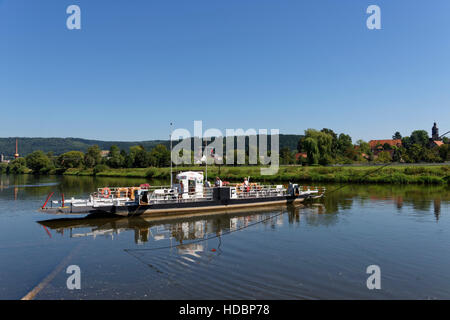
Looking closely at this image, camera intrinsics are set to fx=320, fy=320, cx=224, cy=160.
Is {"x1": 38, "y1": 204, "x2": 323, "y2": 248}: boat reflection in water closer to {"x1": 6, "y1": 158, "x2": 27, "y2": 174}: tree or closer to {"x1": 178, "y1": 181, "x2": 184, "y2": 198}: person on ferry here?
{"x1": 178, "y1": 181, "x2": 184, "y2": 198}: person on ferry

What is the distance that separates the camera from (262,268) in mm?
13977

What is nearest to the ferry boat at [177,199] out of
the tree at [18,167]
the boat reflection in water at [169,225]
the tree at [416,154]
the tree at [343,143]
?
the boat reflection in water at [169,225]

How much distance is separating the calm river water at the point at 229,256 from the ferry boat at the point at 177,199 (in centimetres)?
108

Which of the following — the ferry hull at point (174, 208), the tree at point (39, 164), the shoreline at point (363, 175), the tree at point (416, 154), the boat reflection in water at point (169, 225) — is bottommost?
the boat reflection in water at point (169, 225)

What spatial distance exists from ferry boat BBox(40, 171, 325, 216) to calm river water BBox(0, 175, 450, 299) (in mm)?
1078

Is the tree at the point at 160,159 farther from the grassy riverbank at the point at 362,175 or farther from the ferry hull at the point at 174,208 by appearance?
the ferry hull at the point at 174,208

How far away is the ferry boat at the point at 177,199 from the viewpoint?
24.9 meters

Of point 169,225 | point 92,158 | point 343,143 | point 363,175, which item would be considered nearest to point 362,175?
point 363,175

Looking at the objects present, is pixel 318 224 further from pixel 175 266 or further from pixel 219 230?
pixel 175 266

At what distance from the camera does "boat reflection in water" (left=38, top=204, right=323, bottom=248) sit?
20.3 meters

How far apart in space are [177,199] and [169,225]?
4154 millimetres

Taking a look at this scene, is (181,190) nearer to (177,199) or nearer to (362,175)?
(177,199)

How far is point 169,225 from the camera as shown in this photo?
23.9 meters

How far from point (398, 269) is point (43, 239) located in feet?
63.5
